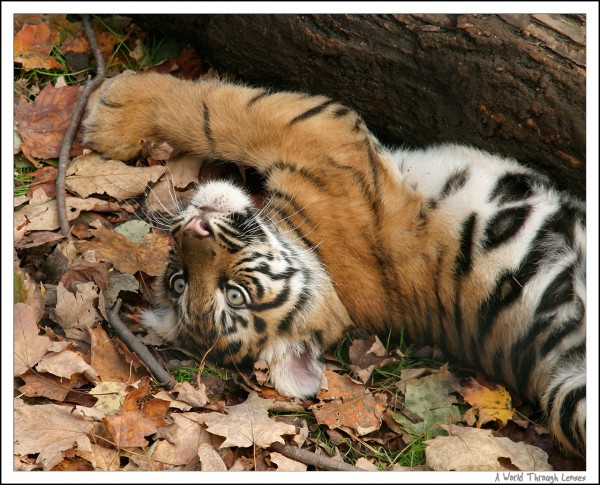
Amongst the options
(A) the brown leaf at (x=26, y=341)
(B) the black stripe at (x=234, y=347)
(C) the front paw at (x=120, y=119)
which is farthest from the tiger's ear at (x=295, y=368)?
(C) the front paw at (x=120, y=119)

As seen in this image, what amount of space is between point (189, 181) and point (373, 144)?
988 millimetres

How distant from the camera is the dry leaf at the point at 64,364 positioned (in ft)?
9.67

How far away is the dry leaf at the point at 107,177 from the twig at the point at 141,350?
68 centimetres

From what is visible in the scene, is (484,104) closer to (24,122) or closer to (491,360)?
(491,360)

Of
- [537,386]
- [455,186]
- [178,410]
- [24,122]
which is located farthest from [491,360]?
[24,122]

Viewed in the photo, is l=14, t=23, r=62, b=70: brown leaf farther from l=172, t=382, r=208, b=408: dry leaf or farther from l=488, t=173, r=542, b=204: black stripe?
l=488, t=173, r=542, b=204: black stripe

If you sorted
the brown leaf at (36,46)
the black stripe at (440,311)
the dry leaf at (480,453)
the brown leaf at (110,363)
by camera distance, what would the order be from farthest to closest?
the brown leaf at (36,46) → the black stripe at (440,311) → the brown leaf at (110,363) → the dry leaf at (480,453)

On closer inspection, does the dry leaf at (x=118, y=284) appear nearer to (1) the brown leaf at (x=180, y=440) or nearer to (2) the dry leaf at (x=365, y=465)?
(1) the brown leaf at (x=180, y=440)

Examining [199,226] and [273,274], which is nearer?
[199,226]

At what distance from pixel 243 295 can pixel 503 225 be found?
124cm

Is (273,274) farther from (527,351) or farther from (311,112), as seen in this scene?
(527,351)

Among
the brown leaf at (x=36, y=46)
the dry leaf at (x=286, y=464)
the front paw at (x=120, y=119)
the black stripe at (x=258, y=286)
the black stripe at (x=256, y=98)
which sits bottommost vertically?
the dry leaf at (x=286, y=464)

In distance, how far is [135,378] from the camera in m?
3.08

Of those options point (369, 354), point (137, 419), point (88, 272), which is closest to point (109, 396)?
point (137, 419)
